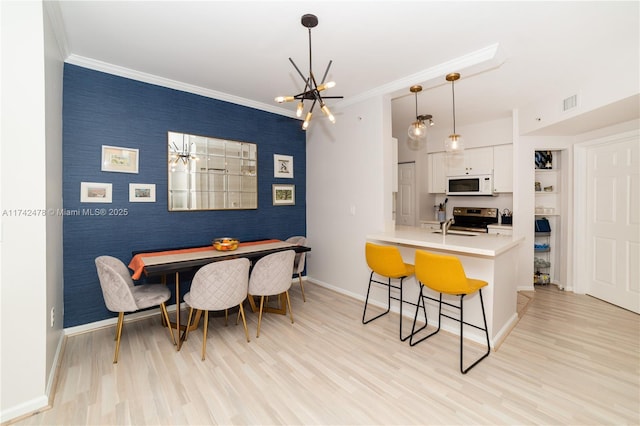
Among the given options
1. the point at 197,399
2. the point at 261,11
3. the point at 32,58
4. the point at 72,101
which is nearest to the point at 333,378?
the point at 197,399

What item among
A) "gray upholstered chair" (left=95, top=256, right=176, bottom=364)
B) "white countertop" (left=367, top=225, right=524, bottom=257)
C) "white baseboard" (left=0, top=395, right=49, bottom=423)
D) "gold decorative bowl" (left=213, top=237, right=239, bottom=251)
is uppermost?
"white countertop" (left=367, top=225, right=524, bottom=257)

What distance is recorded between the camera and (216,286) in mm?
2479

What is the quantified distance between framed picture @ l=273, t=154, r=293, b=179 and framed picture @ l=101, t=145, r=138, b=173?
1810 millimetres

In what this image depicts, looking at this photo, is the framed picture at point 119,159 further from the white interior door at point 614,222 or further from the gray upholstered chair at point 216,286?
the white interior door at point 614,222

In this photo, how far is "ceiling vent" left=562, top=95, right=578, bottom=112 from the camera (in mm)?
3283

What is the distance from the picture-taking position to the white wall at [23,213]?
174 centimetres

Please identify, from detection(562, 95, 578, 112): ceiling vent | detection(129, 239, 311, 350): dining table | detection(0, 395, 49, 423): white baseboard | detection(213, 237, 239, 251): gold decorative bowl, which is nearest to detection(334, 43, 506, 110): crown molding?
detection(562, 95, 578, 112): ceiling vent

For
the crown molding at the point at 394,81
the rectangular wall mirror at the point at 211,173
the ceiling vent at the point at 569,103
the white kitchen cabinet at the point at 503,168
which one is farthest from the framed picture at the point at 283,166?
the ceiling vent at the point at 569,103

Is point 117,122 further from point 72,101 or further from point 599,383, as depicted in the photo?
point 599,383

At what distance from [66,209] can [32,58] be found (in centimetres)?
150

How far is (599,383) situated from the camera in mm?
2111

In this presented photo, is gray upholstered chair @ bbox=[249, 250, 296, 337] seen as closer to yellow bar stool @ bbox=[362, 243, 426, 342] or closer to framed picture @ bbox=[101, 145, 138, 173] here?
yellow bar stool @ bbox=[362, 243, 426, 342]

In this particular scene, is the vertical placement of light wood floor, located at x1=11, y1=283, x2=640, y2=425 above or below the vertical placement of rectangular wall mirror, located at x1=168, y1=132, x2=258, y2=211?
below

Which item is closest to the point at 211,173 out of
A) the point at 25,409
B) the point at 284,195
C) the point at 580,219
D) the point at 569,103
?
the point at 284,195
